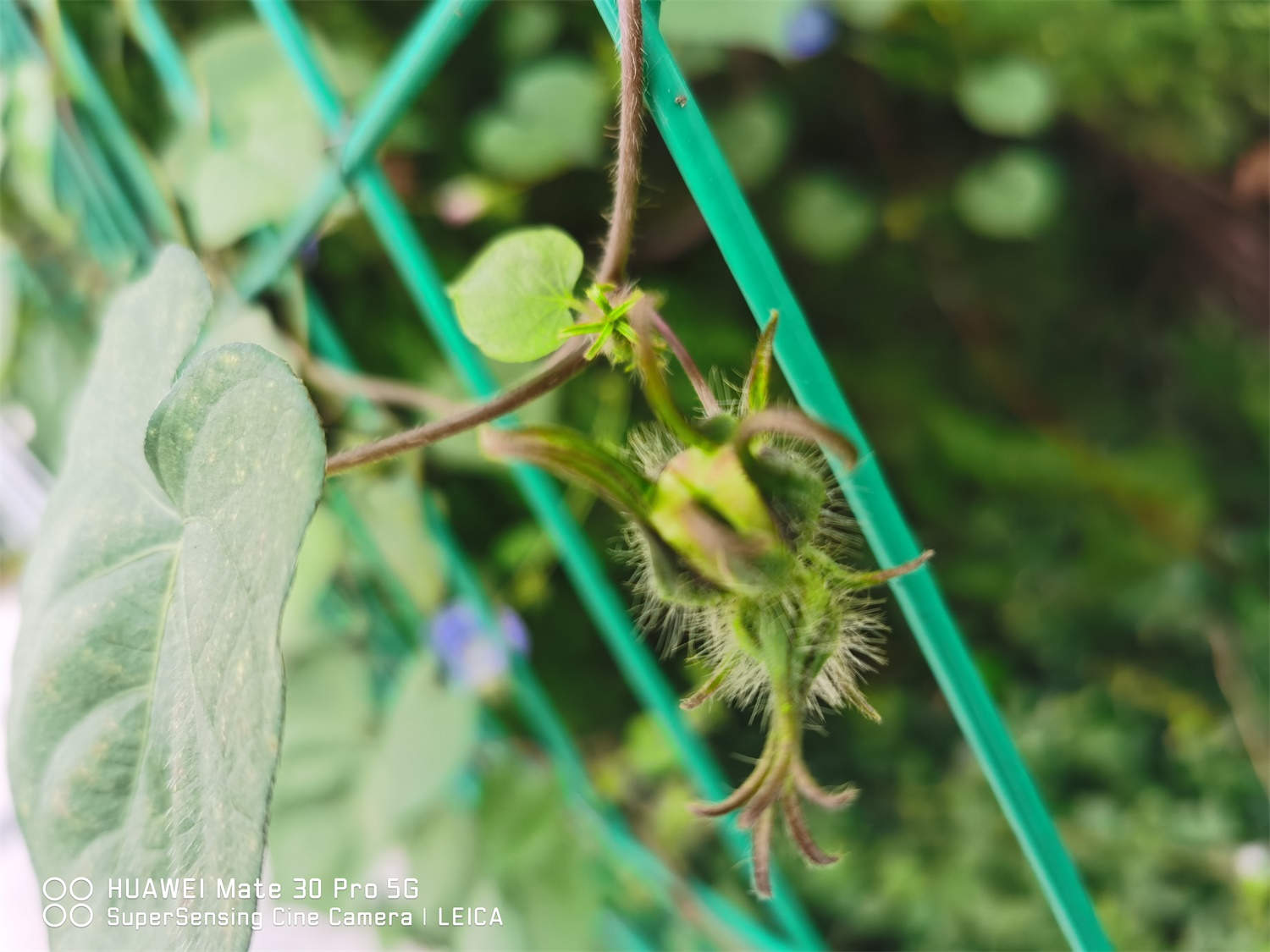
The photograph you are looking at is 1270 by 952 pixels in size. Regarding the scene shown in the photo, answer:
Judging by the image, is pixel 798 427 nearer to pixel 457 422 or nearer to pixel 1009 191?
pixel 457 422

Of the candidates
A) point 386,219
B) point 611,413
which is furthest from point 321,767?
point 386,219

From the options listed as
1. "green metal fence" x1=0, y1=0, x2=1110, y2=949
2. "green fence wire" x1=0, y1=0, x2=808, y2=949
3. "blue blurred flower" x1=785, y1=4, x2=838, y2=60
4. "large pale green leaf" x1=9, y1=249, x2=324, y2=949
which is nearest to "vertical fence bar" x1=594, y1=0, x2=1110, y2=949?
"green metal fence" x1=0, y1=0, x2=1110, y2=949

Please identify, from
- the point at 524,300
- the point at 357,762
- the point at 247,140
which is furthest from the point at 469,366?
the point at 357,762

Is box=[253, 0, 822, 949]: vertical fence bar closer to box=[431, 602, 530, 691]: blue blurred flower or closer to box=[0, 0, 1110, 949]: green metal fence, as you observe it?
box=[0, 0, 1110, 949]: green metal fence

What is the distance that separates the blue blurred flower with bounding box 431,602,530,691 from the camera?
0.84m

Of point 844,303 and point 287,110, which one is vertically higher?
point 287,110

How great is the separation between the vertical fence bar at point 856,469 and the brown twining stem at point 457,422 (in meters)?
0.07

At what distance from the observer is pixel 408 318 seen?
1.02 m

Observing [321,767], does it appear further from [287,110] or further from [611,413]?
[287,110]

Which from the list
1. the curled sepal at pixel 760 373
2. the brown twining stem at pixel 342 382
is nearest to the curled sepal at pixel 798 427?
the curled sepal at pixel 760 373

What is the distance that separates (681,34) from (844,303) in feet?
1.86

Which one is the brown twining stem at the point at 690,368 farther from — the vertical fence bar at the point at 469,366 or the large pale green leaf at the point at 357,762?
the large pale green leaf at the point at 357,762

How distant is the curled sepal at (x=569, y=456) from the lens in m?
0.26

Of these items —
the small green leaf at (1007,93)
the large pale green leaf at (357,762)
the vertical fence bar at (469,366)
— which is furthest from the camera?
the small green leaf at (1007,93)
